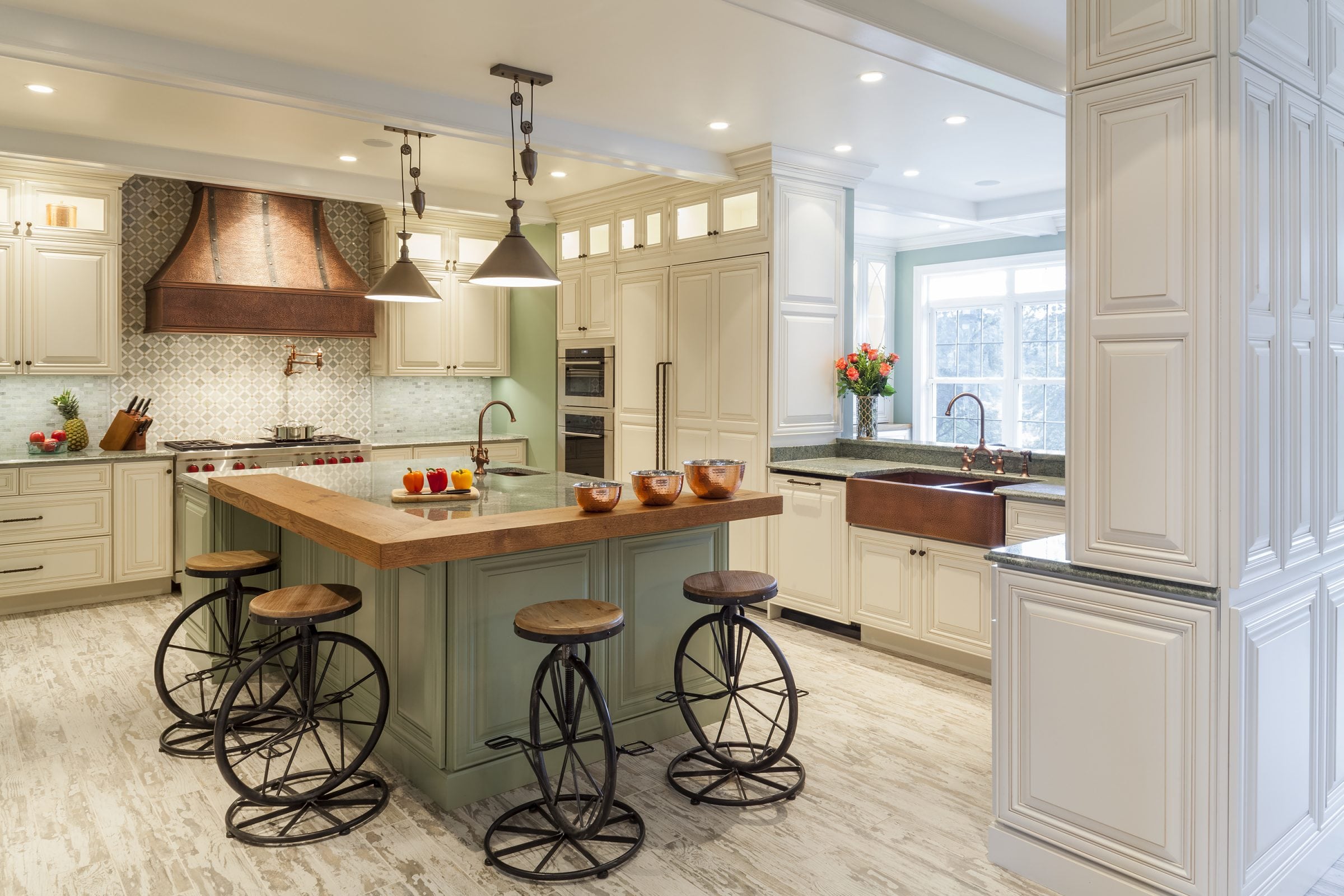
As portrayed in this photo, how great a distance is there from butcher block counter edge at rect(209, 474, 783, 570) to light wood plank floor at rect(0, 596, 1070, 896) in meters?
0.85

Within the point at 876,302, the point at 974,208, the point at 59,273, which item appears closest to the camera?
the point at 59,273

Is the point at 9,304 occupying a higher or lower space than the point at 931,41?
lower

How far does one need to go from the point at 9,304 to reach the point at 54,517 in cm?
126

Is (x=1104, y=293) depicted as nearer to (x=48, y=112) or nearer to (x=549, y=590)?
(x=549, y=590)

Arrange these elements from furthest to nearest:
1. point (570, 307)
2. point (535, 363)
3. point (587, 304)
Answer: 1. point (535, 363)
2. point (570, 307)
3. point (587, 304)

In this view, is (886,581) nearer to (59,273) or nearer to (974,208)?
(974,208)

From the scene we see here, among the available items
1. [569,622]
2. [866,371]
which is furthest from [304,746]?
[866,371]

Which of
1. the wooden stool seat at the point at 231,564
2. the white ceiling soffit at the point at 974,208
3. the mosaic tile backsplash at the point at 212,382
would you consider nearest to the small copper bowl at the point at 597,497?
the wooden stool seat at the point at 231,564

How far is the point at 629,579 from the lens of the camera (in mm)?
3322

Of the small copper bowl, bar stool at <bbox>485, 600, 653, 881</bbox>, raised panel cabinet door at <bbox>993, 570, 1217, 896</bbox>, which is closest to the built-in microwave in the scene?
the small copper bowl

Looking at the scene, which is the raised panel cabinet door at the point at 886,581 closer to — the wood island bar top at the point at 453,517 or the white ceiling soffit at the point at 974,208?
the wood island bar top at the point at 453,517

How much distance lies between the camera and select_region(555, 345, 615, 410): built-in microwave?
6.34 meters

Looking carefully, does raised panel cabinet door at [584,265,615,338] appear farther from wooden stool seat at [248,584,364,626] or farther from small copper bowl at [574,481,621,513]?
wooden stool seat at [248,584,364,626]

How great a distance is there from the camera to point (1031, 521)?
396 cm
